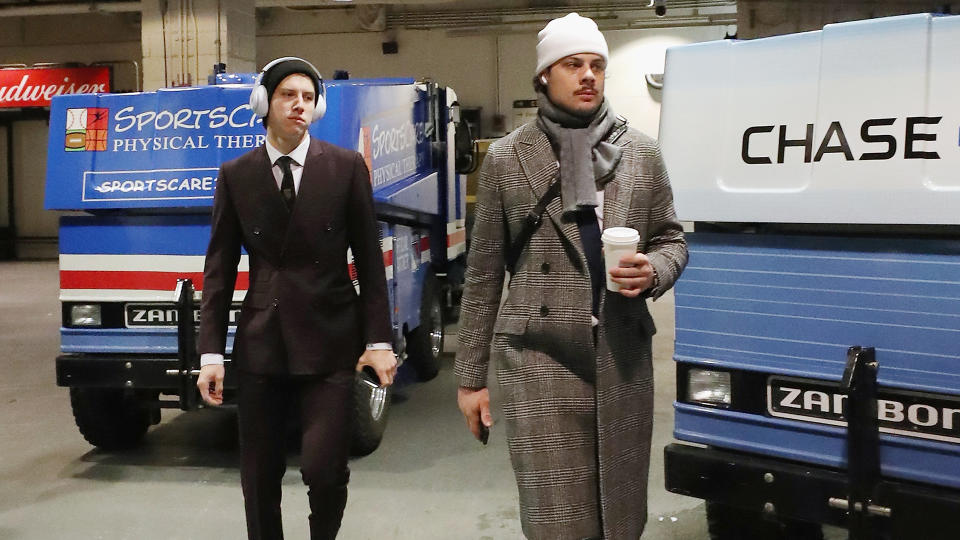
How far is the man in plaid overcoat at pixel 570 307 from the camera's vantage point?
2322 millimetres

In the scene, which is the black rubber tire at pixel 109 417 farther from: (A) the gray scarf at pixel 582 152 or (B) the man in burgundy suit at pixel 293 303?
(A) the gray scarf at pixel 582 152

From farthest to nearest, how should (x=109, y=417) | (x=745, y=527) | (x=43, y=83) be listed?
(x=43, y=83) → (x=109, y=417) → (x=745, y=527)

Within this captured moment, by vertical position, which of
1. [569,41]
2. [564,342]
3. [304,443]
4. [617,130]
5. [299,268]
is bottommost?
[304,443]

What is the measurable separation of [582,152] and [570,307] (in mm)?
383

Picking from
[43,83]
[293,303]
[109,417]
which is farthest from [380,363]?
[43,83]

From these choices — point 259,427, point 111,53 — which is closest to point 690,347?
point 259,427

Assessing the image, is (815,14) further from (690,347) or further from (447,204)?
(690,347)

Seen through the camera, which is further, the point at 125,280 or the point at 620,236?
the point at 125,280

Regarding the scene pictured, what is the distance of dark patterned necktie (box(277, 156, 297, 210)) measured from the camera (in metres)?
3.02

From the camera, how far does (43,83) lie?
62.4 ft

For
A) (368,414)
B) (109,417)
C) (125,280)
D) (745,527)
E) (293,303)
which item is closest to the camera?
(293,303)

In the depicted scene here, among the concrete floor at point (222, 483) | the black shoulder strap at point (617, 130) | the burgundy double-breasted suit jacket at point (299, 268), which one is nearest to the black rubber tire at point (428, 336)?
the concrete floor at point (222, 483)

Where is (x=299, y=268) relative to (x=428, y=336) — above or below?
above

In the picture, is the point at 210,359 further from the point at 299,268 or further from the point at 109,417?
the point at 109,417
